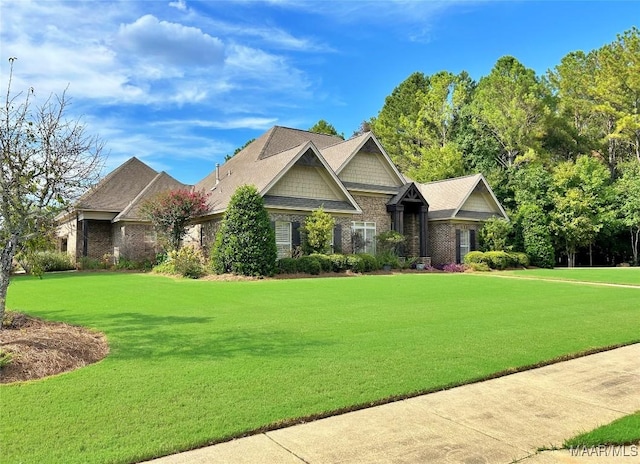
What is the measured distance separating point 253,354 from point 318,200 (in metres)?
17.5

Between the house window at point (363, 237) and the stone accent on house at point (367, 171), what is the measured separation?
98.0 inches

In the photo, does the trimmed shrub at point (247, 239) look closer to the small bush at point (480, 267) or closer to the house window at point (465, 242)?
the small bush at point (480, 267)

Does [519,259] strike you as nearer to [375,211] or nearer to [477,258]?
[477,258]

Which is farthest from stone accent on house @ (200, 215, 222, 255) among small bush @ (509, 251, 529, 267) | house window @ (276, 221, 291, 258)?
small bush @ (509, 251, 529, 267)

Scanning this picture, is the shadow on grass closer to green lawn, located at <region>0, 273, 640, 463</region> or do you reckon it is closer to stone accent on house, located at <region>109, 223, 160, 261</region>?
green lawn, located at <region>0, 273, 640, 463</region>

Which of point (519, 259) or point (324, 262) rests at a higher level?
point (324, 262)

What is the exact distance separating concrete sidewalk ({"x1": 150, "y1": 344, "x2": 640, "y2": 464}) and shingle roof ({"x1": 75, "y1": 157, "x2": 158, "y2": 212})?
25.7 metres

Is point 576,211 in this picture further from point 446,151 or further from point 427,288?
point 427,288

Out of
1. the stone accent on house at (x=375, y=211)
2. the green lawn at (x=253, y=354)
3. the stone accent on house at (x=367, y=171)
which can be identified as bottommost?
the green lawn at (x=253, y=354)

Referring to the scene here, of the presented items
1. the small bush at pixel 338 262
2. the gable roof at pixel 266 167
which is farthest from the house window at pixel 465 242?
the small bush at pixel 338 262

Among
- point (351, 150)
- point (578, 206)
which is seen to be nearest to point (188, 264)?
Answer: point (351, 150)

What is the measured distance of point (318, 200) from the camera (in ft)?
78.1

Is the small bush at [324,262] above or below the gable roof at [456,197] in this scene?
below

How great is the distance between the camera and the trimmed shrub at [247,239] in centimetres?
1920
